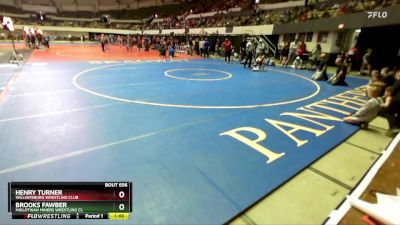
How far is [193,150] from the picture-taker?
138 inches

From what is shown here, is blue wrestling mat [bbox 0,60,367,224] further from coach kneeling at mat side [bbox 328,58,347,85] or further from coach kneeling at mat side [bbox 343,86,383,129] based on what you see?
coach kneeling at mat side [bbox 328,58,347,85]

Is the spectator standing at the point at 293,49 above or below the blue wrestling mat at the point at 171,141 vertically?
above

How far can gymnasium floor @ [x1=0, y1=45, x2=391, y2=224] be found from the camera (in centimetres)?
244

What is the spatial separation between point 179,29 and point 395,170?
35453mm

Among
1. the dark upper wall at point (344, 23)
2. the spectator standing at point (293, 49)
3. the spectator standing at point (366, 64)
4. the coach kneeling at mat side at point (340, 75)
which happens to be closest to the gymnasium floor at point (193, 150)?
the coach kneeling at mat side at point (340, 75)

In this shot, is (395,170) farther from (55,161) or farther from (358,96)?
(358,96)

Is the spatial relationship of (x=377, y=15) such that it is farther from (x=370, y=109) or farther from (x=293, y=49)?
(x=370, y=109)
